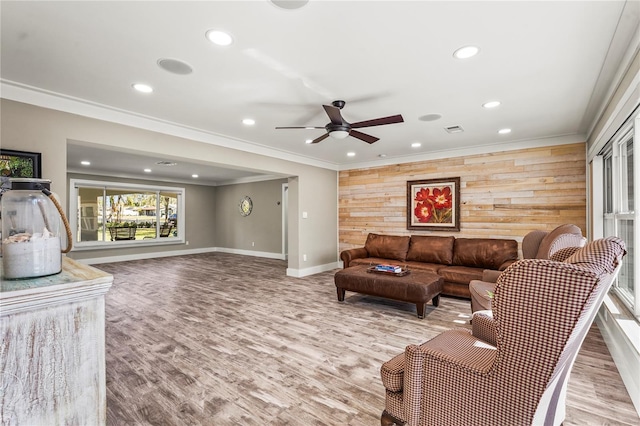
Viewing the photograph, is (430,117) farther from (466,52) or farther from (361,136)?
(466,52)

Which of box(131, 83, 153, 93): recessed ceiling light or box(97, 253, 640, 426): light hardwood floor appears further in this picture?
box(131, 83, 153, 93): recessed ceiling light

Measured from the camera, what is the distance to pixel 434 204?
5.71m

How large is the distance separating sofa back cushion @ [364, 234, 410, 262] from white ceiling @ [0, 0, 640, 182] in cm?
252

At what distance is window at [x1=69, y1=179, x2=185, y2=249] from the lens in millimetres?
7770

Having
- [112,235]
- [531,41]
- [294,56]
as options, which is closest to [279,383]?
[294,56]

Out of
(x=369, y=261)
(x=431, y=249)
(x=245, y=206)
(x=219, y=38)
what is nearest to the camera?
(x=219, y=38)

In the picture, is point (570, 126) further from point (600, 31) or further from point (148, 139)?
point (148, 139)

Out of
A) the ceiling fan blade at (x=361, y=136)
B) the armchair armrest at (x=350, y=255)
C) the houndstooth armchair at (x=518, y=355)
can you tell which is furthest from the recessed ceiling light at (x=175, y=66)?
the armchair armrest at (x=350, y=255)

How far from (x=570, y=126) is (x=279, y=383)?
15.8ft

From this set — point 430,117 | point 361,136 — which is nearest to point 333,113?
point 361,136

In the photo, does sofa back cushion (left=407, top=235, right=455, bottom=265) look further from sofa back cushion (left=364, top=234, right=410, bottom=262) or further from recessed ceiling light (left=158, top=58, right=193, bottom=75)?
recessed ceiling light (left=158, top=58, right=193, bottom=75)

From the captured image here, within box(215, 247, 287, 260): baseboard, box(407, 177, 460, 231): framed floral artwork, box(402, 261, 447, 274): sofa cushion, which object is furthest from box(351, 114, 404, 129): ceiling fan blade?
box(215, 247, 287, 260): baseboard

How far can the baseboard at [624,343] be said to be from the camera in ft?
6.76

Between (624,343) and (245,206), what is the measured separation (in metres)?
8.56
